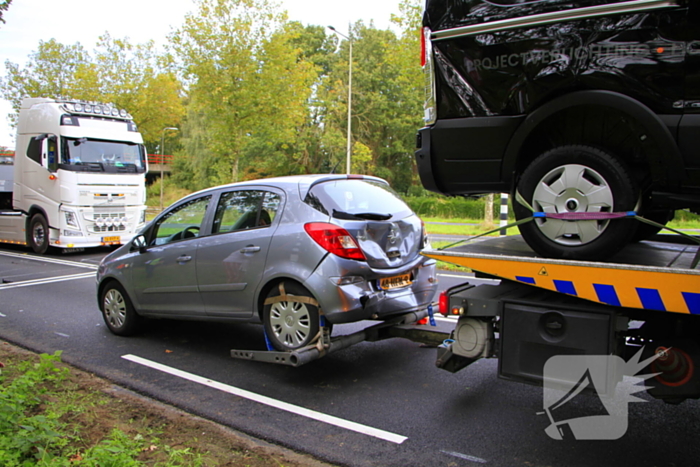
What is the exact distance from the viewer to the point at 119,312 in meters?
6.42

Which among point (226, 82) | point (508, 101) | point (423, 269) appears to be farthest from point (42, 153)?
point (508, 101)

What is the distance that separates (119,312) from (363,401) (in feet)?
11.5

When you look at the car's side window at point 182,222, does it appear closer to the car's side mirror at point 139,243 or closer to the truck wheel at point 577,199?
the car's side mirror at point 139,243

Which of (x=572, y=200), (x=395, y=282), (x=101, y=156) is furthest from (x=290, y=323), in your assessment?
(x=101, y=156)

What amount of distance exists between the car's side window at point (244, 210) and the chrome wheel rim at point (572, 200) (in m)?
2.48

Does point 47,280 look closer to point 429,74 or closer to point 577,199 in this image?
point 429,74

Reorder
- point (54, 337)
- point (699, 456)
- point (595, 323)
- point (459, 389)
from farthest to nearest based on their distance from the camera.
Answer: point (54, 337) → point (459, 389) → point (699, 456) → point (595, 323)

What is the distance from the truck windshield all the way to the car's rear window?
1096 cm

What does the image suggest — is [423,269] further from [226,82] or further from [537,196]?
[226,82]

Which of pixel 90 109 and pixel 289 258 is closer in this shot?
pixel 289 258

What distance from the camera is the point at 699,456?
3.35 m

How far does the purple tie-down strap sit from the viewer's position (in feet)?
10.7

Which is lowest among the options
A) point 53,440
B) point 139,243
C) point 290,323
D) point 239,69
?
point 53,440

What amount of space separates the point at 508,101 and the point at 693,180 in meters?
1.19
